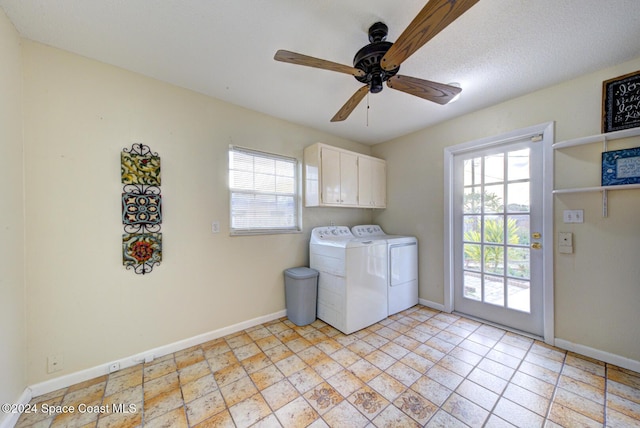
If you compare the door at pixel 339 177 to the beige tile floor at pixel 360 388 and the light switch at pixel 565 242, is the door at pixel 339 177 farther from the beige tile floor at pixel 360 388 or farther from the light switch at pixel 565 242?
the light switch at pixel 565 242

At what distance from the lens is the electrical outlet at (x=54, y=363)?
1670 mm

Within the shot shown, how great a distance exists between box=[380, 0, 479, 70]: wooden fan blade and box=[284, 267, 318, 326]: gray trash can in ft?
7.20

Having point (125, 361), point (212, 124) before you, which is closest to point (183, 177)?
point (212, 124)

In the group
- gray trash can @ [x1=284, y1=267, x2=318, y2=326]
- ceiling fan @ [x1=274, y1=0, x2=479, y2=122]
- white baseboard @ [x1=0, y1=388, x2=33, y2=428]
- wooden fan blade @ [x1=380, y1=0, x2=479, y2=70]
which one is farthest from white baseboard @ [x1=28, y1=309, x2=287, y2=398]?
wooden fan blade @ [x1=380, y1=0, x2=479, y2=70]

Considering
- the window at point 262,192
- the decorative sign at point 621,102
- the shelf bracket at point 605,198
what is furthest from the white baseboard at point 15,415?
the decorative sign at point 621,102

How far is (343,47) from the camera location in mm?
1698

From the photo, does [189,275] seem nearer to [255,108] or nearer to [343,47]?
[255,108]

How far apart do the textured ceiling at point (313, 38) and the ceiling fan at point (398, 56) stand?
0.68ft

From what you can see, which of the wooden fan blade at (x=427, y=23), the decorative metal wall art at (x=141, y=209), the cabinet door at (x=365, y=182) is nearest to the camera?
the wooden fan blade at (x=427, y=23)

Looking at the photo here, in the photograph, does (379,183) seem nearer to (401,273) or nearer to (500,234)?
(401,273)

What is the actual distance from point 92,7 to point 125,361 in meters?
2.53

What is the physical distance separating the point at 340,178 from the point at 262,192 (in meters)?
1.05

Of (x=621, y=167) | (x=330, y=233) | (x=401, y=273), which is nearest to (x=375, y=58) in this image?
(x=330, y=233)

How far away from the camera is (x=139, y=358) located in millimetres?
1979
